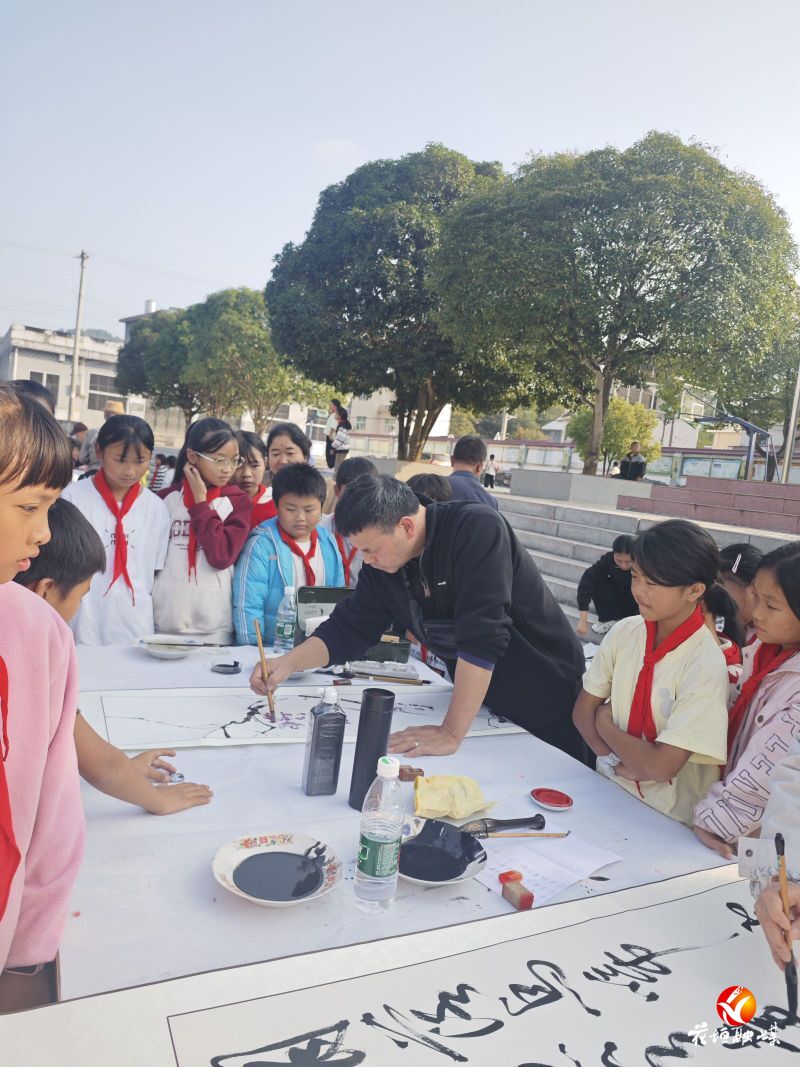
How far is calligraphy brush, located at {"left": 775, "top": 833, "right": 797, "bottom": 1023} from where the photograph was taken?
3.75ft

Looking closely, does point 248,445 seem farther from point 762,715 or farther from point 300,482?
point 762,715

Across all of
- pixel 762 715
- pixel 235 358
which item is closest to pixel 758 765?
pixel 762 715

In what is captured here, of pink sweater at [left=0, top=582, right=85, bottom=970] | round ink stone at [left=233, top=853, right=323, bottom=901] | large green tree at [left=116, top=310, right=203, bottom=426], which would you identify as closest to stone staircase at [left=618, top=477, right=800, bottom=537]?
round ink stone at [left=233, top=853, right=323, bottom=901]

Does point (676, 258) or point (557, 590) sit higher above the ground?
point (676, 258)

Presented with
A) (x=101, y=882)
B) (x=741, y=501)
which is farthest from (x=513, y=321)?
(x=101, y=882)

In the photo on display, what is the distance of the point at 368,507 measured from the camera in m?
2.03

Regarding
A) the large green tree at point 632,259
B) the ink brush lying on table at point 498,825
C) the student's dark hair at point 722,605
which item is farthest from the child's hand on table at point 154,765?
the large green tree at point 632,259

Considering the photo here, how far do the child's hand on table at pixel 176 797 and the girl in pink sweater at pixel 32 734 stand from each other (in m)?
0.27

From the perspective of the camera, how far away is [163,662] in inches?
100

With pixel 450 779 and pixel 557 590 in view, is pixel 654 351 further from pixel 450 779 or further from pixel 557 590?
pixel 450 779

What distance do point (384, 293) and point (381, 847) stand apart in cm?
1657

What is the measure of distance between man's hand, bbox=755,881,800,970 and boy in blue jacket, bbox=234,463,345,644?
2.07 metres

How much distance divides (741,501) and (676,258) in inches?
149

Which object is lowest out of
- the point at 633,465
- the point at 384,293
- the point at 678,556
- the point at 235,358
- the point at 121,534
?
the point at 121,534
